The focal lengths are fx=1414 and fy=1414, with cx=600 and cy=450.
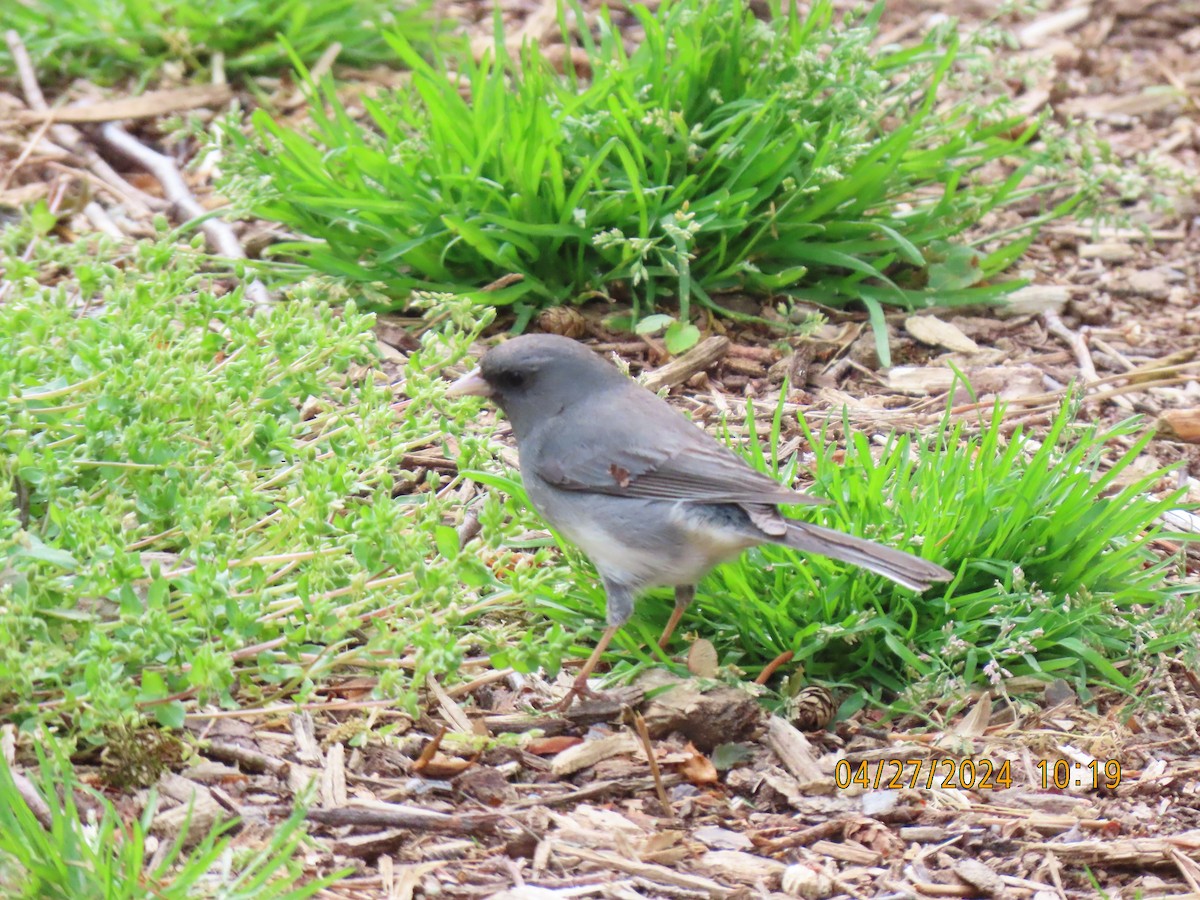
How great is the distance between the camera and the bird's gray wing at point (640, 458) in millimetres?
2967

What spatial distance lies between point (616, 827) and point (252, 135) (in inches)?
129

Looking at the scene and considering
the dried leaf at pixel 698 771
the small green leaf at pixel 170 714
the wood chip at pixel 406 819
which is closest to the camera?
the small green leaf at pixel 170 714

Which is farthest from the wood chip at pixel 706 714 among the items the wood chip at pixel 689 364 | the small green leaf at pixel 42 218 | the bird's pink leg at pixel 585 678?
the small green leaf at pixel 42 218

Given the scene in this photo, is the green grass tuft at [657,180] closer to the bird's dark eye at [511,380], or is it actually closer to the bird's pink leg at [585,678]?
the bird's dark eye at [511,380]

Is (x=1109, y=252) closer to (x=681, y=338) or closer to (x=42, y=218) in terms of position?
(x=681, y=338)

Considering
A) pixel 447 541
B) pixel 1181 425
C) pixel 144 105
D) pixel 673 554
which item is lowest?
pixel 1181 425

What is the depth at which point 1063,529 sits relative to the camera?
303 cm

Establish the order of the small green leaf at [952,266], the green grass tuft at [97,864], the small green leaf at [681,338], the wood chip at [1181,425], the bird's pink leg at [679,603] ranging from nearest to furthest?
the green grass tuft at [97,864], the bird's pink leg at [679,603], the wood chip at [1181,425], the small green leaf at [681,338], the small green leaf at [952,266]

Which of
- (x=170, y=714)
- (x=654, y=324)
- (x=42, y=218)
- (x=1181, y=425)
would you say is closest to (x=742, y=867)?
(x=170, y=714)

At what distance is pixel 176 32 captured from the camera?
5.26 meters

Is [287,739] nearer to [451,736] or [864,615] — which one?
[451,736]

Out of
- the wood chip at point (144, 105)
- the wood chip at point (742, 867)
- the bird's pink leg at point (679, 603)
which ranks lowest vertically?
the wood chip at point (742, 867)
